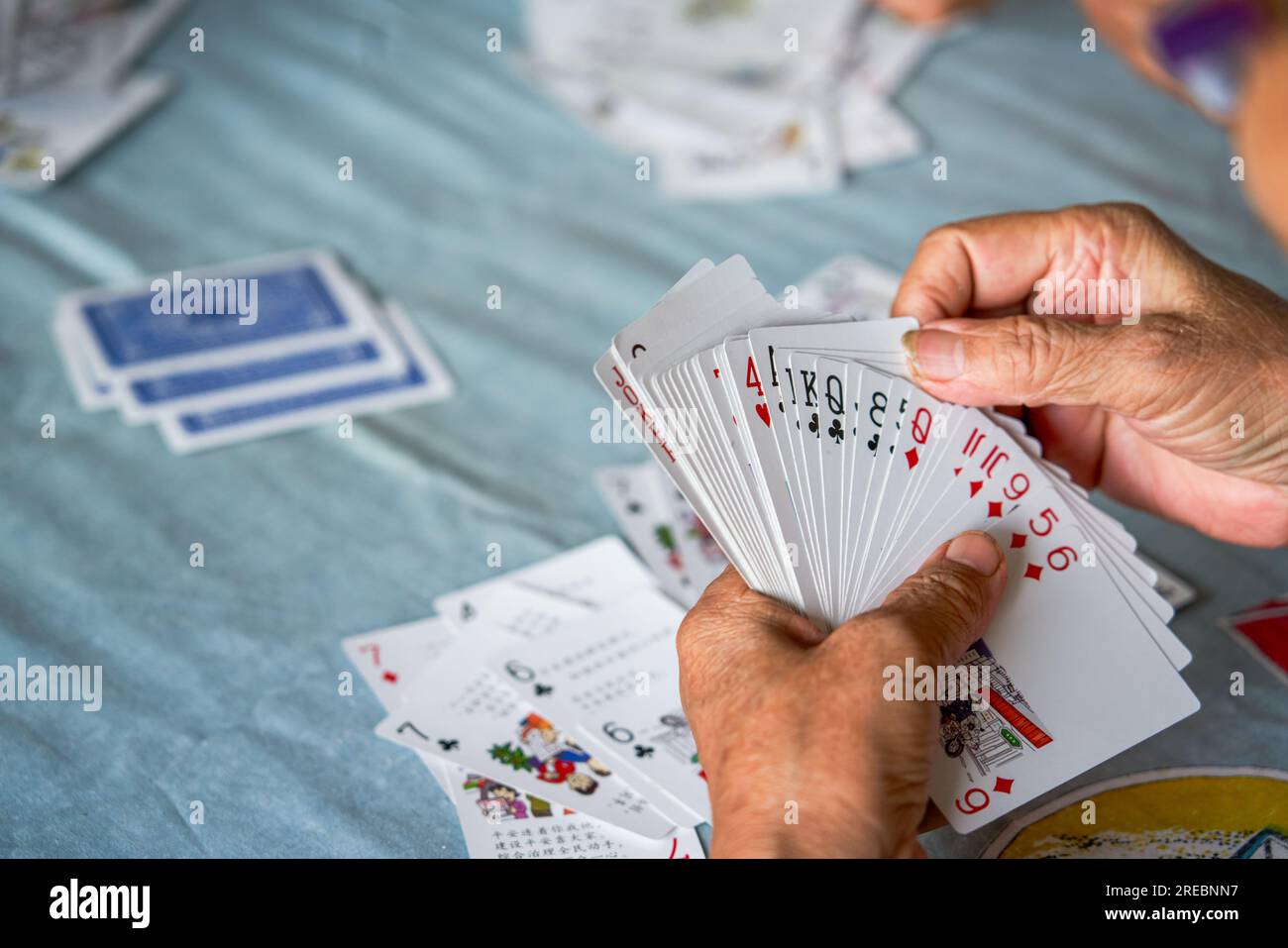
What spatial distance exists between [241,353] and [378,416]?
0.83 ft

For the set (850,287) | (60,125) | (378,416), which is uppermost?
(60,125)

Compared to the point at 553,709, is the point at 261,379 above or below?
above

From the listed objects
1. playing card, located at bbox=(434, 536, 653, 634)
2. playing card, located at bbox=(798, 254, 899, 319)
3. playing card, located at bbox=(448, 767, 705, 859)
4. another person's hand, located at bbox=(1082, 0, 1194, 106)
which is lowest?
playing card, located at bbox=(448, 767, 705, 859)

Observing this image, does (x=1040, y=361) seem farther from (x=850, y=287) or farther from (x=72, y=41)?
(x=72, y=41)

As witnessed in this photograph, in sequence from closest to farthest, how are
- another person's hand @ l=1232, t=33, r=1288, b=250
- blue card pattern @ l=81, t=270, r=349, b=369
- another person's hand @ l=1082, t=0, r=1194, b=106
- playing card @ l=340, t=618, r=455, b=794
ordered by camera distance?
another person's hand @ l=1232, t=33, r=1288, b=250 < playing card @ l=340, t=618, r=455, b=794 < blue card pattern @ l=81, t=270, r=349, b=369 < another person's hand @ l=1082, t=0, r=1194, b=106

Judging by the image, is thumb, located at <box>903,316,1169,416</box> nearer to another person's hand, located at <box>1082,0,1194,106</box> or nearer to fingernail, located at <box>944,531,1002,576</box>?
fingernail, located at <box>944,531,1002,576</box>

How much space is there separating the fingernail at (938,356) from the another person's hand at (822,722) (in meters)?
0.22

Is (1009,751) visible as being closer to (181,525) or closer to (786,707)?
(786,707)

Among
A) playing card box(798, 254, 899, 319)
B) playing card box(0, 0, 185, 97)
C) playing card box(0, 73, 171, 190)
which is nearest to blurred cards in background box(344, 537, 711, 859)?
playing card box(798, 254, 899, 319)

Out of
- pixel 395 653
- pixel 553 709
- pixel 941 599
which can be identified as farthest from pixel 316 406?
pixel 941 599

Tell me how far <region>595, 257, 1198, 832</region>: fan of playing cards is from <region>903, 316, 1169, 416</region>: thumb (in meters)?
0.04

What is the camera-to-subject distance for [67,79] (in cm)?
246

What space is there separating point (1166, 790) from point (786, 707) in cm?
48

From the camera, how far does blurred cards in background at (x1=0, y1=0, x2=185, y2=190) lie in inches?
89.4
